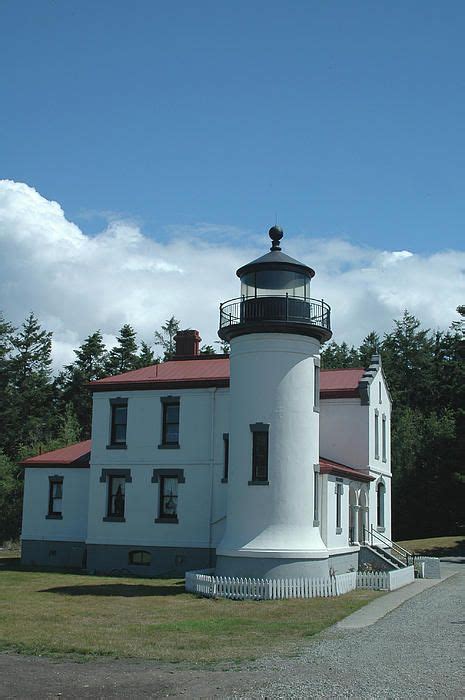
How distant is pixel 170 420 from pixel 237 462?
7.09 meters

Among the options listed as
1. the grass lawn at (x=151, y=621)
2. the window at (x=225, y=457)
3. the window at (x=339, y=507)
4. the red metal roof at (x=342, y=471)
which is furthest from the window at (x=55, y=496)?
the window at (x=339, y=507)

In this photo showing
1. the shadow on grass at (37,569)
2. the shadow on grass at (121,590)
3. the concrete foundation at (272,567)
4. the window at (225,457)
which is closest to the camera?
the concrete foundation at (272,567)

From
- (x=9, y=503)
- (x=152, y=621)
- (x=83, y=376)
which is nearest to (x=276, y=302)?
(x=152, y=621)

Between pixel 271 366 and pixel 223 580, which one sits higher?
pixel 271 366

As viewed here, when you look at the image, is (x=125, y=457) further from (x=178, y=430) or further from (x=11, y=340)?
(x=11, y=340)

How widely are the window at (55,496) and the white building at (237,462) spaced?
0.06 meters

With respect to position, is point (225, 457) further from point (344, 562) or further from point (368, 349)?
point (368, 349)

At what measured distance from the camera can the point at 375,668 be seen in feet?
41.1

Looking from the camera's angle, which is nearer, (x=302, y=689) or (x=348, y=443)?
(x=302, y=689)

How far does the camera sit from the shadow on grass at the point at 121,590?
23.8m

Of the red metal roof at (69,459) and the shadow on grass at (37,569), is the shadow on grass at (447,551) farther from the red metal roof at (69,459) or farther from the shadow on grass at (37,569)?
the shadow on grass at (37,569)

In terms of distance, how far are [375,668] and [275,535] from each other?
38.1 feet

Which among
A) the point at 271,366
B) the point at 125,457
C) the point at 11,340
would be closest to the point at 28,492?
the point at 125,457

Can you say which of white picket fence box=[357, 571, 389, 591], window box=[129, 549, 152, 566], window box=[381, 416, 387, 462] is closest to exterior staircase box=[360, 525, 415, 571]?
white picket fence box=[357, 571, 389, 591]
